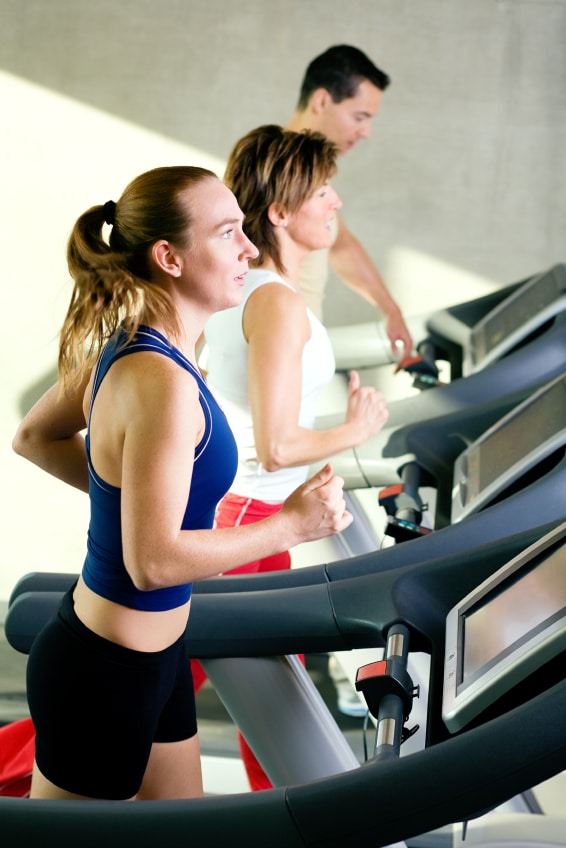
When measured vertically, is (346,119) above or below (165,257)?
below

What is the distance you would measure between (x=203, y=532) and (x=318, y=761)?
1.55ft

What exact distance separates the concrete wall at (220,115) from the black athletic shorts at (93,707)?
2.70 m

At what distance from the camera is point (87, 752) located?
1321 mm

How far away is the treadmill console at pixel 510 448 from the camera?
1.91m

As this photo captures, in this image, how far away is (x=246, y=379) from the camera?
2.05m

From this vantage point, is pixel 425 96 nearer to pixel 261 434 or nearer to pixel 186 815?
pixel 261 434

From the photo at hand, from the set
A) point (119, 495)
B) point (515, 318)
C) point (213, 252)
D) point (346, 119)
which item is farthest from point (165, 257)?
point (346, 119)

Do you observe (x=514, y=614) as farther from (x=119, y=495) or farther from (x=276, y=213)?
(x=276, y=213)

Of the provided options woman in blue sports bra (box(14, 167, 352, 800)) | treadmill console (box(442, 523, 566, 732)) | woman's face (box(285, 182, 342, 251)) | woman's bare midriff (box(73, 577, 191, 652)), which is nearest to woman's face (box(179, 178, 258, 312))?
woman in blue sports bra (box(14, 167, 352, 800))

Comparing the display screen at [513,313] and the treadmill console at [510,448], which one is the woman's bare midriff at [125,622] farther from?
the display screen at [513,313]

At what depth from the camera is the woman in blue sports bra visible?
3.94ft

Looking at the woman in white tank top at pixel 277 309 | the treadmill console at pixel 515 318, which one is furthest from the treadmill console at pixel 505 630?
the treadmill console at pixel 515 318

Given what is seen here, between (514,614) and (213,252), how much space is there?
57cm

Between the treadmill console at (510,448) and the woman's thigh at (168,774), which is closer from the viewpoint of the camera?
the woman's thigh at (168,774)
